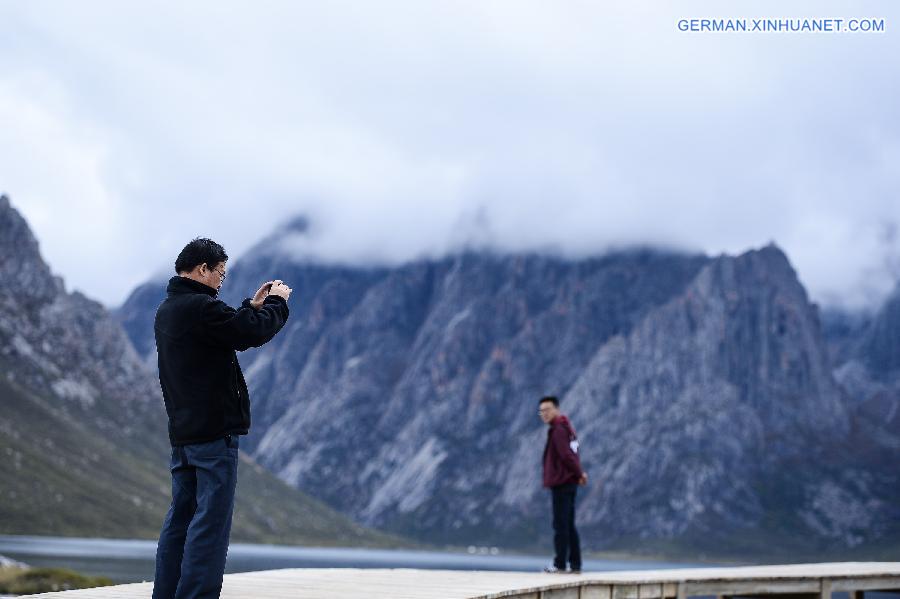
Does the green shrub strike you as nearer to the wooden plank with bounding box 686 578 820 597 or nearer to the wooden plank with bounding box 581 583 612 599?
the wooden plank with bounding box 686 578 820 597

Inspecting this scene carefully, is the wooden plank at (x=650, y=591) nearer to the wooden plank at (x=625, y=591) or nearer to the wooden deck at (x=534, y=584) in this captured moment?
the wooden deck at (x=534, y=584)

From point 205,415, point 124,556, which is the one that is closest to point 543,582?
point 205,415

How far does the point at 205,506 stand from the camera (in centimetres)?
990

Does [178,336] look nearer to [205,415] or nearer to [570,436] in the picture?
[205,415]

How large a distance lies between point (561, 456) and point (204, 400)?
34.3 ft

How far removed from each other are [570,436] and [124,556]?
424ft

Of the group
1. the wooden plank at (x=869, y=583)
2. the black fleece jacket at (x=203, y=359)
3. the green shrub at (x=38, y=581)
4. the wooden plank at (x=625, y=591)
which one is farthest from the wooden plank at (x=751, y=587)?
the green shrub at (x=38, y=581)

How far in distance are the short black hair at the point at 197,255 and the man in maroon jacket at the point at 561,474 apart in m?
10.0

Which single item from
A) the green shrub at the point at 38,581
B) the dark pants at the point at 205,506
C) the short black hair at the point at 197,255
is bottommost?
the green shrub at the point at 38,581

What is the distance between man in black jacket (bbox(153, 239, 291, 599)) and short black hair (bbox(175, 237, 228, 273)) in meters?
0.01

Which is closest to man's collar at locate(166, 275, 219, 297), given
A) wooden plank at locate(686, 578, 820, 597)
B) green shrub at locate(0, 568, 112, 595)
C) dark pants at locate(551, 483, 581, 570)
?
dark pants at locate(551, 483, 581, 570)

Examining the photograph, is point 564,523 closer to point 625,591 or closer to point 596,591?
point 625,591

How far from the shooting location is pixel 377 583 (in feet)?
50.1

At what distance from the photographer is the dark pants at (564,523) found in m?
19.7
